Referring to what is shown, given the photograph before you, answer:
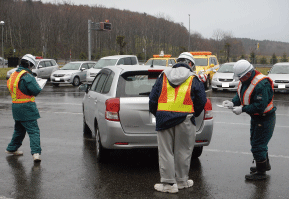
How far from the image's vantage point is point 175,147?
4.82m

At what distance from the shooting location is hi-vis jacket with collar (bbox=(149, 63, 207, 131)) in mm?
4633

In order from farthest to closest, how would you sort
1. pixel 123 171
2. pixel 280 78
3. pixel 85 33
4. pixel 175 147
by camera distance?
pixel 85 33 < pixel 280 78 < pixel 123 171 < pixel 175 147

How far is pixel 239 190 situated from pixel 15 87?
147 inches

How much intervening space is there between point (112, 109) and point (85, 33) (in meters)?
106

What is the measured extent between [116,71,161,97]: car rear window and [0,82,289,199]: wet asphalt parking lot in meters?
1.14

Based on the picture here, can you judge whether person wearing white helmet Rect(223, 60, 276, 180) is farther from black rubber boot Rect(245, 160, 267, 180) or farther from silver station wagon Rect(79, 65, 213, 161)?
silver station wagon Rect(79, 65, 213, 161)

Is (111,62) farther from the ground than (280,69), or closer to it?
farther from the ground

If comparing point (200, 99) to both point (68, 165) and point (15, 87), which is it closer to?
point (68, 165)

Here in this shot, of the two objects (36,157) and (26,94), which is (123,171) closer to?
(36,157)

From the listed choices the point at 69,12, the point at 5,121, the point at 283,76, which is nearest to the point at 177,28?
the point at 69,12

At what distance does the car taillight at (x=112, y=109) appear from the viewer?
5.76m

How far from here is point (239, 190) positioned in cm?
498

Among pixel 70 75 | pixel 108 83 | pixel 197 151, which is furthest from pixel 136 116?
pixel 70 75

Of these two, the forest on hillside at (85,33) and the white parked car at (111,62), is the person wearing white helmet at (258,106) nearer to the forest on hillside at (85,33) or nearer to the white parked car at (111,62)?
the white parked car at (111,62)
